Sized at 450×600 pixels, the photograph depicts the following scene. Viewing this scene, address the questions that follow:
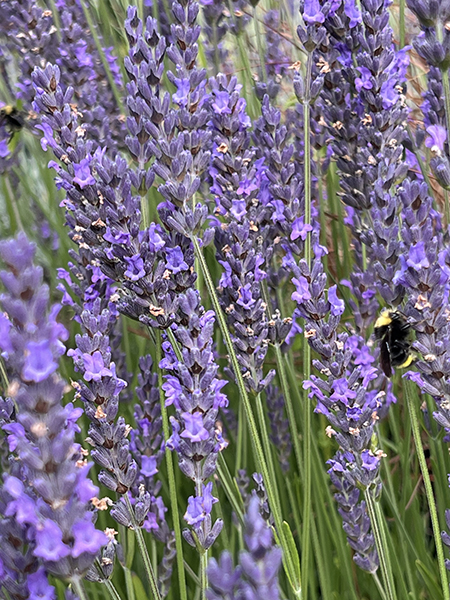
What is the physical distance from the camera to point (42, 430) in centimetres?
61

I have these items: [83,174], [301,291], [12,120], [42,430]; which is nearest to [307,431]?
[301,291]

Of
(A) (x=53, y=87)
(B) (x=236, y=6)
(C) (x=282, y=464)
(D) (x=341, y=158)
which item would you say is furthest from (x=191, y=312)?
(B) (x=236, y=6)

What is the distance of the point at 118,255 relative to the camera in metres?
1.16

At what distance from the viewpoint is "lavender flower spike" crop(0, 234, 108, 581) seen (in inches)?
23.3

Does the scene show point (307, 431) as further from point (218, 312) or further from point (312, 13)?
point (312, 13)

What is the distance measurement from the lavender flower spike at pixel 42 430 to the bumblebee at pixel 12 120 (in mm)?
1571

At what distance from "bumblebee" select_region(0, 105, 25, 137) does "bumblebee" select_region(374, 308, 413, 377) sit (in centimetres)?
142

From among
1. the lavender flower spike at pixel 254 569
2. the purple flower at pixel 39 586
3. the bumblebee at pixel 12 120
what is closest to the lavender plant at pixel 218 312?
the purple flower at pixel 39 586

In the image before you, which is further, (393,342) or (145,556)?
(393,342)

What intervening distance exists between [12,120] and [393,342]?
149cm

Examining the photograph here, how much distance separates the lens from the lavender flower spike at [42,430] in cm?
59

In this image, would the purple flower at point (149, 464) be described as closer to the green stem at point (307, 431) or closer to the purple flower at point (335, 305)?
the green stem at point (307, 431)

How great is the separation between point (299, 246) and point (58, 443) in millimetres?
893

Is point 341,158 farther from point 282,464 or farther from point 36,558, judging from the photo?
point 36,558
